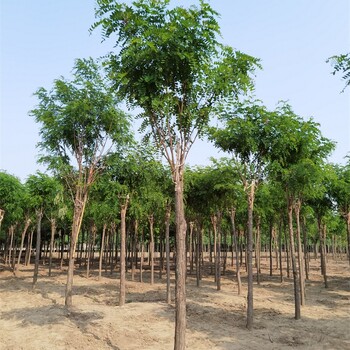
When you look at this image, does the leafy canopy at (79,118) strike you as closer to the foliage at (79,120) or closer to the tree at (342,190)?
the foliage at (79,120)

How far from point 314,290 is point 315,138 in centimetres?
1259

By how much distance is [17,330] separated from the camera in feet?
40.2

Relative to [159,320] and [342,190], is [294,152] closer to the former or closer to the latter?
[342,190]

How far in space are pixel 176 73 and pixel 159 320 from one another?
9.64 meters

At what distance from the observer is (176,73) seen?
9.47 meters

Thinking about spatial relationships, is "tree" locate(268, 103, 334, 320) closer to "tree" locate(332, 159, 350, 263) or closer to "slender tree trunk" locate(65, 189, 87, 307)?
"tree" locate(332, 159, 350, 263)

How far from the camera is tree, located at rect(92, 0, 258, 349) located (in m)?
8.61

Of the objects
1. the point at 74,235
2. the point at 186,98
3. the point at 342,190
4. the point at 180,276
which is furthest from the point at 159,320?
the point at 342,190

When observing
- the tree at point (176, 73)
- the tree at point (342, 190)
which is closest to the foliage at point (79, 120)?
the tree at point (176, 73)

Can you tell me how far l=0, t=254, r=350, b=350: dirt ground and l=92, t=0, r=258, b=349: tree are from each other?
414cm

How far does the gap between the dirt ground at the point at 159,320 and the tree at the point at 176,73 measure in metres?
4.14

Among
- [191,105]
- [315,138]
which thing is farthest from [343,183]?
[191,105]

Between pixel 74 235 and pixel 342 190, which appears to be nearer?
pixel 74 235

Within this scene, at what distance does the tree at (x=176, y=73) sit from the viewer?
28.2 ft
